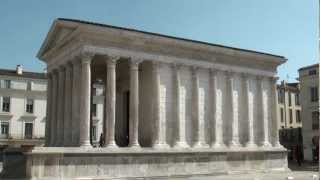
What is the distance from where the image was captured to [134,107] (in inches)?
1133

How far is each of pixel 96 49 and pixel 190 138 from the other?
9.00 meters

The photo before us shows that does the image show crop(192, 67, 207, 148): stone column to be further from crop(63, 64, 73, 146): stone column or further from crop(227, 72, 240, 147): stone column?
crop(63, 64, 73, 146): stone column

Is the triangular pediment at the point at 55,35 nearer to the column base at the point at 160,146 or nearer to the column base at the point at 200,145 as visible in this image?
the column base at the point at 160,146

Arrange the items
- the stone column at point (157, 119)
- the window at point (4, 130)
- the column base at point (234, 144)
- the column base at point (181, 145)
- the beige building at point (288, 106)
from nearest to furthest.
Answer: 1. the stone column at point (157, 119)
2. the column base at point (181, 145)
3. the column base at point (234, 144)
4. the window at point (4, 130)
5. the beige building at point (288, 106)

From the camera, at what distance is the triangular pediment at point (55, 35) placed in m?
29.5

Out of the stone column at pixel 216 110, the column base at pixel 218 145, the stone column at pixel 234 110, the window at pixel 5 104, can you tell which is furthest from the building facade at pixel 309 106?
the window at pixel 5 104

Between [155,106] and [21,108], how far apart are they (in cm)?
3491

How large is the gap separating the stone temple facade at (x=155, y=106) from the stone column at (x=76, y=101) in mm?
66

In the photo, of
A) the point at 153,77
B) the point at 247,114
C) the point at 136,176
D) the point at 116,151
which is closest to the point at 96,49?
the point at 153,77

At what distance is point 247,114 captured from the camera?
112ft

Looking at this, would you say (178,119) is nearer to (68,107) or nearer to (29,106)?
(68,107)

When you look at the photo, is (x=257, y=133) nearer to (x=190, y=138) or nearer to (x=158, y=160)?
(x=190, y=138)

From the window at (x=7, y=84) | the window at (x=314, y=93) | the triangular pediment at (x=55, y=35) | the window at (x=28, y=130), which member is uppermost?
the triangular pediment at (x=55, y=35)

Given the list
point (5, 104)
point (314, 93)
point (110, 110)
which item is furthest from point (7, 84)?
point (314, 93)
